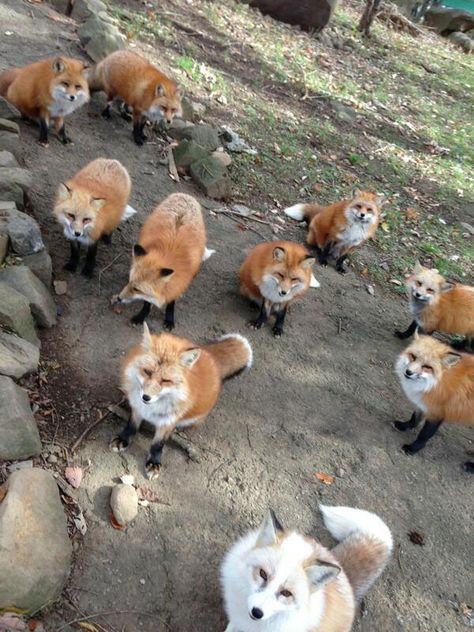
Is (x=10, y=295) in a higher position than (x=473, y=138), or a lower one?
lower

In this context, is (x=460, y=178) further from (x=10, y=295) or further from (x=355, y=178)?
(x=10, y=295)

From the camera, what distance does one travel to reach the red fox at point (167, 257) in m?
4.85

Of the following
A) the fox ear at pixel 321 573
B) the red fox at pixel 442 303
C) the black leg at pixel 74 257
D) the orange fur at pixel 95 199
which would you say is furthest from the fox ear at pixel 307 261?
the fox ear at pixel 321 573

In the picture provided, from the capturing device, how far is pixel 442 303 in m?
6.39

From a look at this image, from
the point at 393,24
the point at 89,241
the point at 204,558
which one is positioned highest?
the point at 393,24

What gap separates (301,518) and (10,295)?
10.3 feet

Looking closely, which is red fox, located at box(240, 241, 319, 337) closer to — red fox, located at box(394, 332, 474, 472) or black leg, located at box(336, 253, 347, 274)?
red fox, located at box(394, 332, 474, 472)

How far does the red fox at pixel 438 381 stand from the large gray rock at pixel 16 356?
3457 mm

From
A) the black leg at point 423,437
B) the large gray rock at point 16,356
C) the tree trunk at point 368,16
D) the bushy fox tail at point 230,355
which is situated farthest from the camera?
the tree trunk at point 368,16

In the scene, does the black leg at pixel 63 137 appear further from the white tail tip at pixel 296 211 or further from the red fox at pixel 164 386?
the red fox at pixel 164 386

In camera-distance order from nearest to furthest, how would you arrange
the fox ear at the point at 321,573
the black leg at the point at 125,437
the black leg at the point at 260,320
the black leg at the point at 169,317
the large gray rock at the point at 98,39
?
1. the fox ear at the point at 321,573
2. the black leg at the point at 125,437
3. the black leg at the point at 169,317
4. the black leg at the point at 260,320
5. the large gray rock at the point at 98,39

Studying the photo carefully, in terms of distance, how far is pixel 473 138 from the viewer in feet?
47.0

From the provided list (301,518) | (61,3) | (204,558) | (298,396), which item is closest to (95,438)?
(204,558)

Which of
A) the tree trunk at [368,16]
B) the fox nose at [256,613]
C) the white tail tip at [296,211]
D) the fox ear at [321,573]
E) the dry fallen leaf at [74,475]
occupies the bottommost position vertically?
the dry fallen leaf at [74,475]
